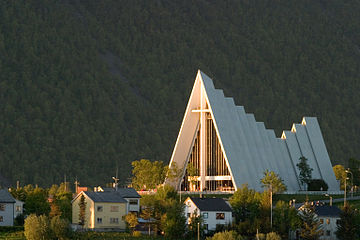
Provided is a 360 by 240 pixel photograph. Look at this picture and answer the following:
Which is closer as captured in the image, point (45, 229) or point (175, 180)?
point (45, 229)

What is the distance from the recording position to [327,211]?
86.8m

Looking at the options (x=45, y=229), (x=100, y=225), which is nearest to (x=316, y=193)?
(x=100, y=225)

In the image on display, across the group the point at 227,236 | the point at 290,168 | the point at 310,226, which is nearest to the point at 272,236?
the point at 227,236

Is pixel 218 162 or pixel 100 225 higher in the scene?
pixel 218 162

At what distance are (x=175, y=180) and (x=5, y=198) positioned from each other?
3809 cm

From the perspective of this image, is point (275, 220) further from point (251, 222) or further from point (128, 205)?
point (128, 205)

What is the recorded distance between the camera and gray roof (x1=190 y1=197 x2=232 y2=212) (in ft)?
277

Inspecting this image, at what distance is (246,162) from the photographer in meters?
116

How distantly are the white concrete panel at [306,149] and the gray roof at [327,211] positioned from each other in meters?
41.2

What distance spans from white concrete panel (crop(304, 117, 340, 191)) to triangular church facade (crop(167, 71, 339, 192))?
6005 mm

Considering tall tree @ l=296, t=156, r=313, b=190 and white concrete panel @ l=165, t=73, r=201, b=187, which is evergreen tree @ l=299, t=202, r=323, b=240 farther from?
tall tree @ l=296, t=156, r=313, b=190

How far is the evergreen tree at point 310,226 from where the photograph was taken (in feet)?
267

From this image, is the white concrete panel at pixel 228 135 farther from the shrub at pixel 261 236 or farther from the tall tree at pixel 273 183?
the shrub at pixel 261 236

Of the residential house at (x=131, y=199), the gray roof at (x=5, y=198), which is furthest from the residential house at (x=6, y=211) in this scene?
the residential house at (x=131, y=199)
